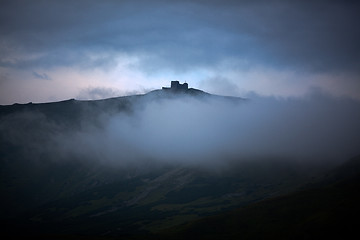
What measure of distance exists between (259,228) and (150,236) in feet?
210

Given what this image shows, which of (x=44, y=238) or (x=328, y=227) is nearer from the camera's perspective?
(x=328, y=227)

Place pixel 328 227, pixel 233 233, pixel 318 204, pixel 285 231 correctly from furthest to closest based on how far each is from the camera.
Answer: pixel 318 204 → pixel 233 233 → pixel 285 231 → pixel 328 227

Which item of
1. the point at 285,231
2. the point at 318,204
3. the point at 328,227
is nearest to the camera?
the point at 328,227

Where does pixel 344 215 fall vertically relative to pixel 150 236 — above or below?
above

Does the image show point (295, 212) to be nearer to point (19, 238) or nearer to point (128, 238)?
point (128, 238)

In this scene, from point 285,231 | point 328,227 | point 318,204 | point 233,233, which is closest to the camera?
point 328,227

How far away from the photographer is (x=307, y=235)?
6211 inches

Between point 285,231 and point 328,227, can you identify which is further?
point 285,231

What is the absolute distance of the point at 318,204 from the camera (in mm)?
197500

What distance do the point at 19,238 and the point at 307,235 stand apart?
16468 centimetres

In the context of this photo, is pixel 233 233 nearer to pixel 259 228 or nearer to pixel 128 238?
pixel 259 228

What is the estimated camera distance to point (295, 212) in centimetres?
19438

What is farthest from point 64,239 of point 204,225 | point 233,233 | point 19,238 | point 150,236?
point 233,233

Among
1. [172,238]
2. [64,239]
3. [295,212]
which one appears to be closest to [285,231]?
[295,212]
